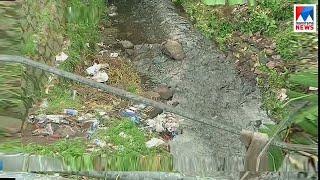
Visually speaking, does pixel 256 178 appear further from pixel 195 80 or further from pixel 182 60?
pixel 182 60

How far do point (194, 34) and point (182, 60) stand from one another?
0.66 metres


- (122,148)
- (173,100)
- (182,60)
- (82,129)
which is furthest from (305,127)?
(182,60)

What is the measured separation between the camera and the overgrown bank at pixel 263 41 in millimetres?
5398

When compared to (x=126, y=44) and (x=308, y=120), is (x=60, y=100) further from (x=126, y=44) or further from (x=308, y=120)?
(x=308, y=120)

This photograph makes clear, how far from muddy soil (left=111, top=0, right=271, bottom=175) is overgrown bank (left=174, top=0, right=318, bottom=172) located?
5.0 inches

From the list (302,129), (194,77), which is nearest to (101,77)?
(194,77)

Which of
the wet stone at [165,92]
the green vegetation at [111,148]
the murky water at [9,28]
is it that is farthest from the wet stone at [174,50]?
the murky water at [9,28]

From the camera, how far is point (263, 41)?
625 cm

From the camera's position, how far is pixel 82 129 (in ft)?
15.3

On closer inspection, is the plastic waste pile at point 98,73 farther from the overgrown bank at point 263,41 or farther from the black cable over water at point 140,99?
the black cable over water at point 140,99

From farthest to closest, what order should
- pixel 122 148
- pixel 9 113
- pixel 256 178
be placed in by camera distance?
pixel 122 148 < pixel 9 113 < pixel 256 178

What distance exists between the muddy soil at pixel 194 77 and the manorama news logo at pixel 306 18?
167 cm

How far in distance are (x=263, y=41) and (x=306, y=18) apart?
3.58 metres

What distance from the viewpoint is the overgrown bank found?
213 inches
